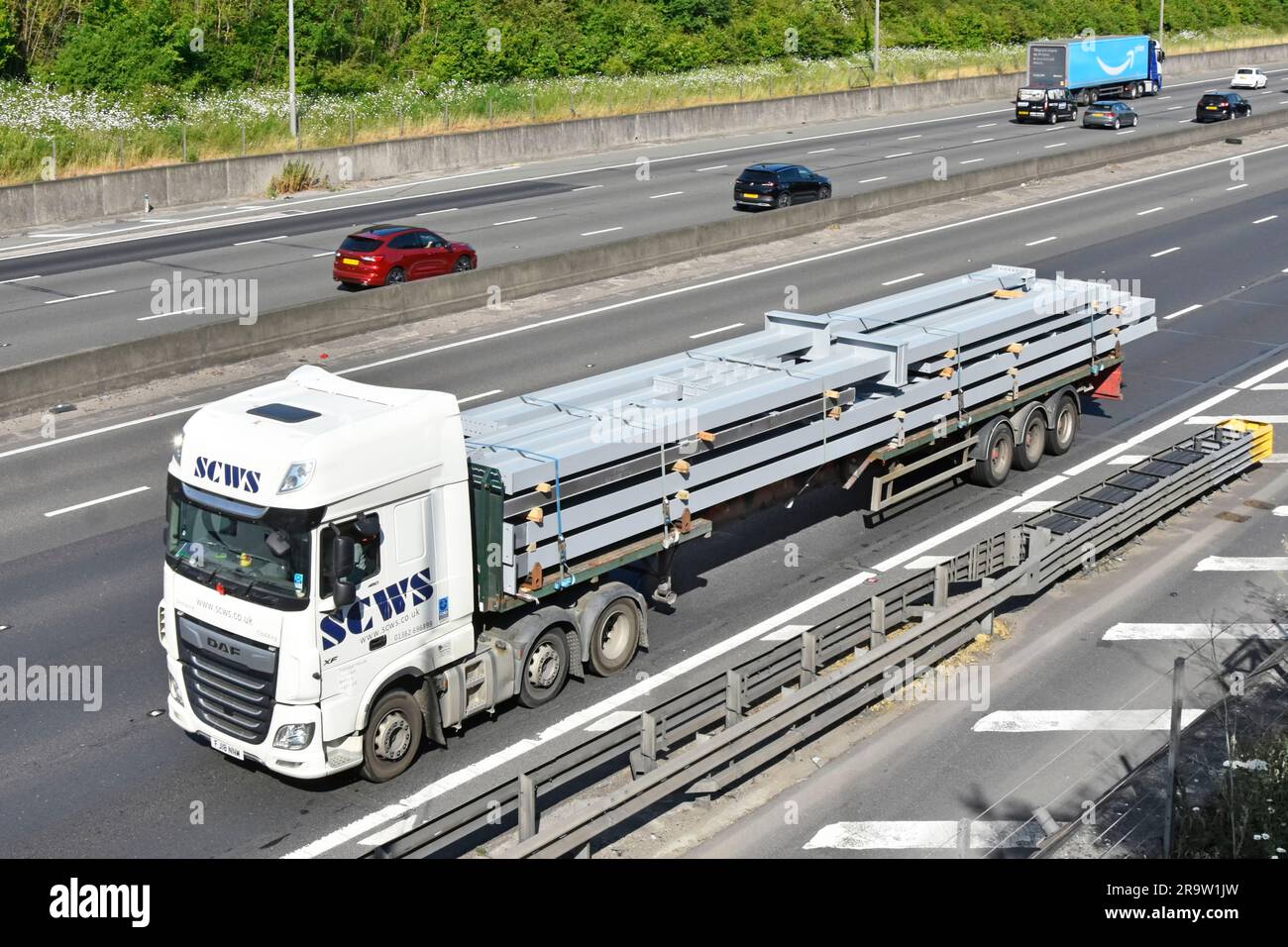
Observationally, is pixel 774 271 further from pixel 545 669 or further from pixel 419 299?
pixel 545 669

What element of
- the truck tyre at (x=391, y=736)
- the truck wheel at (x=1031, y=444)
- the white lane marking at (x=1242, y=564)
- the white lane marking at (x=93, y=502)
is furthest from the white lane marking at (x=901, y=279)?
the truck tyre at (x=391, y=736)

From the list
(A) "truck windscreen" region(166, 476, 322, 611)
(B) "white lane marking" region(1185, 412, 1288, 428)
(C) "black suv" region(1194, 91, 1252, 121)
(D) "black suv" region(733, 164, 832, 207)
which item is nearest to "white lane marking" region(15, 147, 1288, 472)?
(B) "white lane marking" region(1185, 412, 1288, 428)

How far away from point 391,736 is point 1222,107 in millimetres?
61410

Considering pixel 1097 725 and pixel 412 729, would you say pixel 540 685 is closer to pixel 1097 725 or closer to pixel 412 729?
pixel 412 729

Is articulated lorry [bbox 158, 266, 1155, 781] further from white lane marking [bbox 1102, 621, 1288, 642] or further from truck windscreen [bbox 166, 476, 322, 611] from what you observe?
white lane marking [bbox 1102, 621, 1288, 642]

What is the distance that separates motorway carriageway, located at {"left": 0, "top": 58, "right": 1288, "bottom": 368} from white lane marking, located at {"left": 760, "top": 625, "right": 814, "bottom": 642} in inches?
702

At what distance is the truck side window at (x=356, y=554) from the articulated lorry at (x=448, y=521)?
20mm

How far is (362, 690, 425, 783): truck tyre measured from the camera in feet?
42.8

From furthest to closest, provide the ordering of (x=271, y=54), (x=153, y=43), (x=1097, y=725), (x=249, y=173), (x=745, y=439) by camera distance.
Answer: (x=271, y=54), (x=153, y=43), (x=249, y=173), (x=745, y=439), (x=1097, y=725)

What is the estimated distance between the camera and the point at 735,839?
1254 centimetres

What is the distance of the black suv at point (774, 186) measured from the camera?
4281 centimetres
